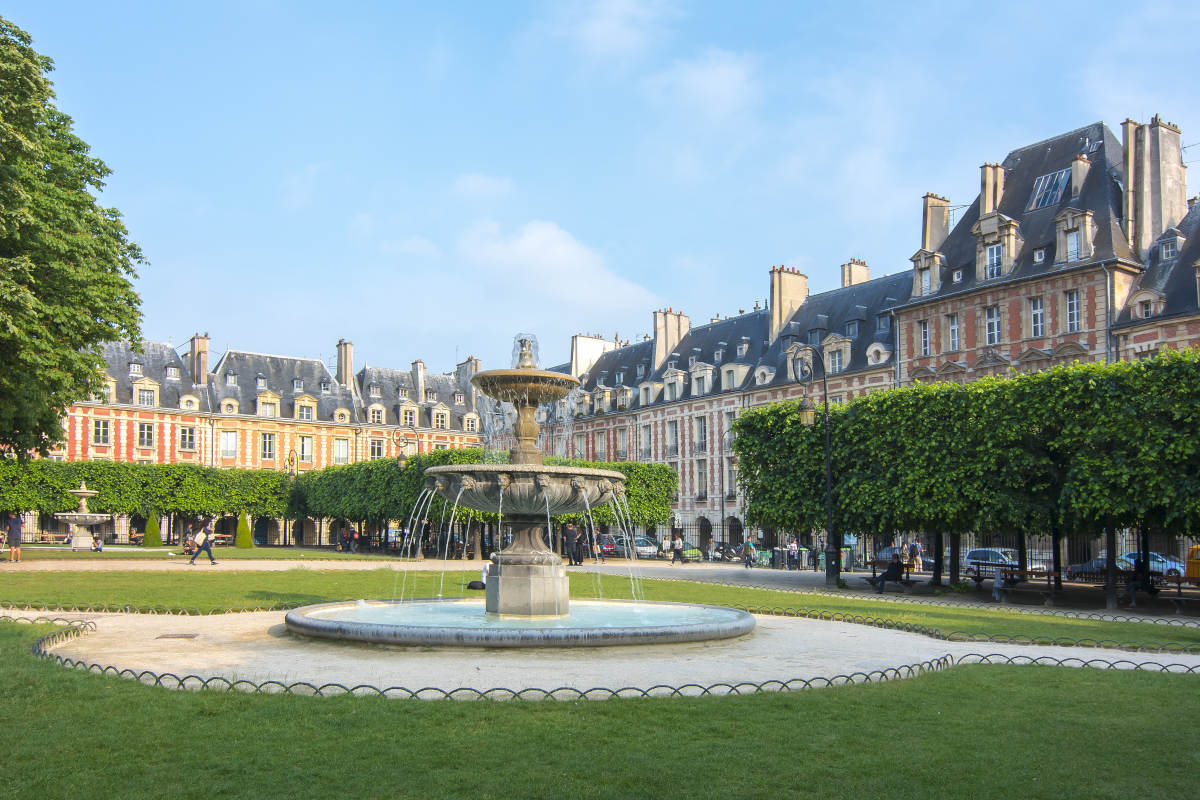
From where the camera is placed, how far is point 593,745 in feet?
22.1

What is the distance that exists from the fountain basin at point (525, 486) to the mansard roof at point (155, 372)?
5598cm

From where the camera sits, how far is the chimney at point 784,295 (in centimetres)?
5303

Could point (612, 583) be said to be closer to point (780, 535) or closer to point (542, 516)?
point (542, 516)

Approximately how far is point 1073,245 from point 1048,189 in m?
4.06

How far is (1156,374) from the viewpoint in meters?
21.5

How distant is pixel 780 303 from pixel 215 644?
44.6 metres

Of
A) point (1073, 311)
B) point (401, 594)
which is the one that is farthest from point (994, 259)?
point (401, 594)

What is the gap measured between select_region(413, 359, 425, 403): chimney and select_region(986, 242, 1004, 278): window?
154ft

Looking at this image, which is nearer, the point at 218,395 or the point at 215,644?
the point at 215,644

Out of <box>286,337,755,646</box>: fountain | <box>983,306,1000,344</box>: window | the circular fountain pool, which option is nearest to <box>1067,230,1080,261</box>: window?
<box>983,306,1000,344</box>: window

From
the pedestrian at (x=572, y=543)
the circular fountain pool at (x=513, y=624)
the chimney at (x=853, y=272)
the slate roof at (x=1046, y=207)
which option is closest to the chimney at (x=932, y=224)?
the slate roof at (x=1046, y=207)

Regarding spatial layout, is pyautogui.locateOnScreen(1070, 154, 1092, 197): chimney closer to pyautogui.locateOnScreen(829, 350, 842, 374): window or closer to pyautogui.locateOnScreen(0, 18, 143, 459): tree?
pyautogui.locateOnScreen(829, 350, 842, 374): window

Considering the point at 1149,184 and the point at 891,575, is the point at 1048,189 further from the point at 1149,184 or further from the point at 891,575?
the point at 891,575

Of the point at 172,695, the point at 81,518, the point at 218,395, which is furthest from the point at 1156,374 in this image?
the point at 218,395
